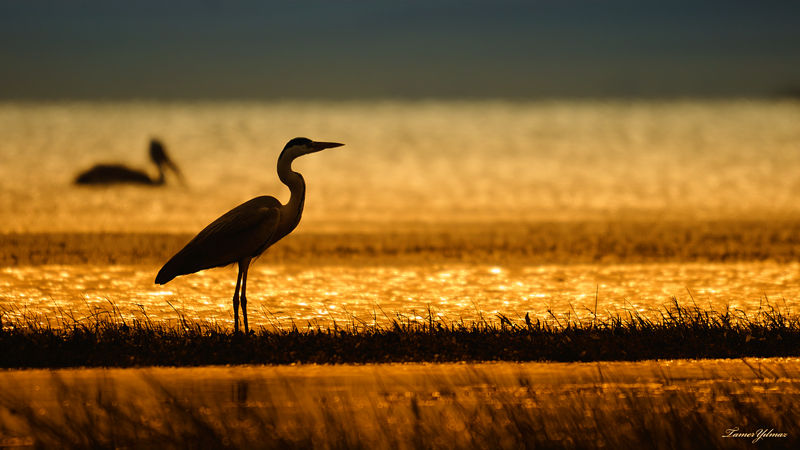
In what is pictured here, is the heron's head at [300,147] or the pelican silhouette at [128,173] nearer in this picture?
the heron's head at [300,147]

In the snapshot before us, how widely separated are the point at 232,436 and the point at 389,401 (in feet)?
4.36

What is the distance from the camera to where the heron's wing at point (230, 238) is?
8.82 meters

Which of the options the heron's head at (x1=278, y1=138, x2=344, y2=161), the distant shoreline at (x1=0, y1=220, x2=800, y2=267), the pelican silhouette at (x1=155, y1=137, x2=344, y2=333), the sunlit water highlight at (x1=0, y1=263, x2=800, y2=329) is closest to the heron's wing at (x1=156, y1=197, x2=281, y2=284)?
the pelican silhouette at (x1=155, y1=137, x2=344, y2=333)

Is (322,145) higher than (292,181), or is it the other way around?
(322,145)

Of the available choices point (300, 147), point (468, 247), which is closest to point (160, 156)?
point (468, 247)

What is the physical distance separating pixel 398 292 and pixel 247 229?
4.73m

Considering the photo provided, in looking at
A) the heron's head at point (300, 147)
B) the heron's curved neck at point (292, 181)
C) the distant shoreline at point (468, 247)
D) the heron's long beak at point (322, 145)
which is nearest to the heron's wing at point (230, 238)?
the heron's curved neck at point (292, 181)

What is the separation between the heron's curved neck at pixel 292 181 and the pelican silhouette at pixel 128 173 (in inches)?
1026

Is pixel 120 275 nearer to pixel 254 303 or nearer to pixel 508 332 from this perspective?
pixel 254 303

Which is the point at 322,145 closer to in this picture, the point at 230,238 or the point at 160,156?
the point at 230,238

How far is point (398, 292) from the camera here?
519 inches

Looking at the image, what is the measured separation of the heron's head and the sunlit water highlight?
6.19ft

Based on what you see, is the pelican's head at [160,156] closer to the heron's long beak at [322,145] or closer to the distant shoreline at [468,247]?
the distant shoreline at [468,247]

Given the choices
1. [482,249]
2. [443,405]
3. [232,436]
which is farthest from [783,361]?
[482,249]
